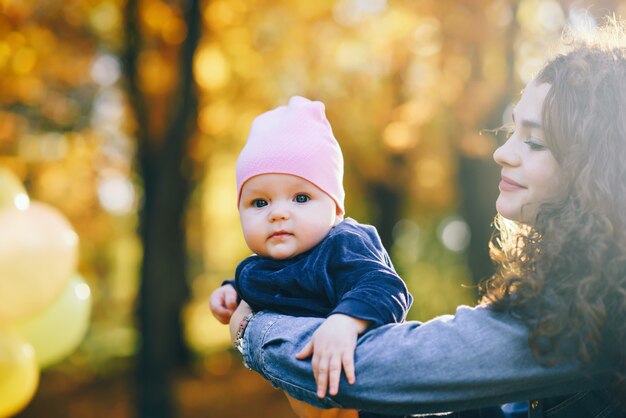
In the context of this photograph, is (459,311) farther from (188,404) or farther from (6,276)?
(188,404)

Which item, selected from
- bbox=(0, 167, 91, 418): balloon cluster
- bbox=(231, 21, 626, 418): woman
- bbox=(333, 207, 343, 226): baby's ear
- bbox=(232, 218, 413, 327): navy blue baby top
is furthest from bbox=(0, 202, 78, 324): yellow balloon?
bbox=(231, 21, 626, 418): woman

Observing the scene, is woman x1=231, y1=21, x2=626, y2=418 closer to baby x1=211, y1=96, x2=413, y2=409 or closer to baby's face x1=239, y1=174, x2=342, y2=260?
baby x1=211, y1=96, x2=413, y2=409

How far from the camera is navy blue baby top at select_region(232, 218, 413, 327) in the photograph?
63.7 inches

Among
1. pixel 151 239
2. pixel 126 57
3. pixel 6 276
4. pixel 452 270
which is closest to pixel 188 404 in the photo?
pixel 151 239

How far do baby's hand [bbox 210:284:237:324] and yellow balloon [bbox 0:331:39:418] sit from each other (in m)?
2.27

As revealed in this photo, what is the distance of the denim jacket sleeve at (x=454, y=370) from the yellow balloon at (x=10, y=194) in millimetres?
2908

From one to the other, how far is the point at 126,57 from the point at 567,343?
20.9ft

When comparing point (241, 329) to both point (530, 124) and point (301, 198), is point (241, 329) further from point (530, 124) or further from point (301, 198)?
point (530, 124)

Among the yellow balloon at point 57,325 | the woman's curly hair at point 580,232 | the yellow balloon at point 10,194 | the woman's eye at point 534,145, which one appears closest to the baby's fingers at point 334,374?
the woman's curly hair at point 580,232

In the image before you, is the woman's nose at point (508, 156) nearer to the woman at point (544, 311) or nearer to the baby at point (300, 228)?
the woman at point (544, 311)

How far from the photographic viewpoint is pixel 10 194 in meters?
3.91

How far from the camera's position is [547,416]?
5.61 ft

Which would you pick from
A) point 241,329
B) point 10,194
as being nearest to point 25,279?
point 10,194

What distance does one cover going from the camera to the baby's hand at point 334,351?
150cm
